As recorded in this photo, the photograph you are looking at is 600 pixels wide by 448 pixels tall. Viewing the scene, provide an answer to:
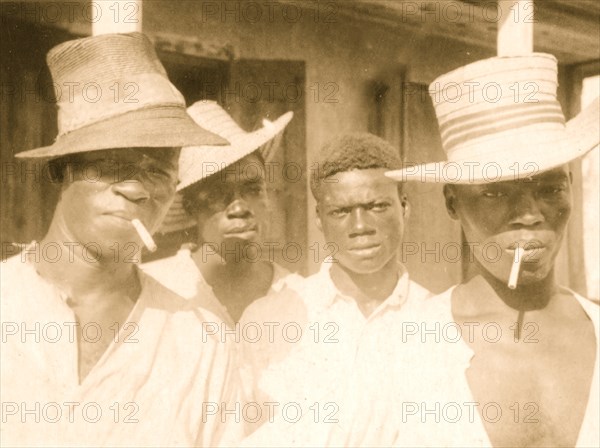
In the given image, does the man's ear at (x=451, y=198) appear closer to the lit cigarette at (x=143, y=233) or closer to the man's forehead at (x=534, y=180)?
the man's forehead at (x=534, y=180)

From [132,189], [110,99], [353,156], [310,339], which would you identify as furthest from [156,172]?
[310,339]

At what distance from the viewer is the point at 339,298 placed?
2562 millimetres

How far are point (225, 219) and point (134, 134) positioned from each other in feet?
2.49

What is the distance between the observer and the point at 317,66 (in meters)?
3.45

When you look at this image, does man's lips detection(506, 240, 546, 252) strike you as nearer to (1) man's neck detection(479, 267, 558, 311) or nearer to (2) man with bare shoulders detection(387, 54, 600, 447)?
(2) man with bare shoulders detection(387, 54, 600, 447)

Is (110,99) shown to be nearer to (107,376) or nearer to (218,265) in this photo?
(107,376)

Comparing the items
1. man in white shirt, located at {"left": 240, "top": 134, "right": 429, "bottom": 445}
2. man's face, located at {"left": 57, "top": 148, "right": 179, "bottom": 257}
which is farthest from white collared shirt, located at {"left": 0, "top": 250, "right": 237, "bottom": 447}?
man in white shirt, located at {"left": 240, "top": 134, "right": 429, "bottom": 445}

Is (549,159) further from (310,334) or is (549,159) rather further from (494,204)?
(310,334)

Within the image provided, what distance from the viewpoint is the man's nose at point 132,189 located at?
189 centimetres

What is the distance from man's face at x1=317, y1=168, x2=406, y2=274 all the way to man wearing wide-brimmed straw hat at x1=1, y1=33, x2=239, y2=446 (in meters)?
0.59

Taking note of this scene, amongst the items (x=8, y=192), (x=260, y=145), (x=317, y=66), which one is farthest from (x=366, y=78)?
(x=8, y=192)

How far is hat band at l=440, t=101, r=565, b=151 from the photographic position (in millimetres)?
2004

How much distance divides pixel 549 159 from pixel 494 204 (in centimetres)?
18

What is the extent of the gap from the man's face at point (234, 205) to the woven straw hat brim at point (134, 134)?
0.63 meters
